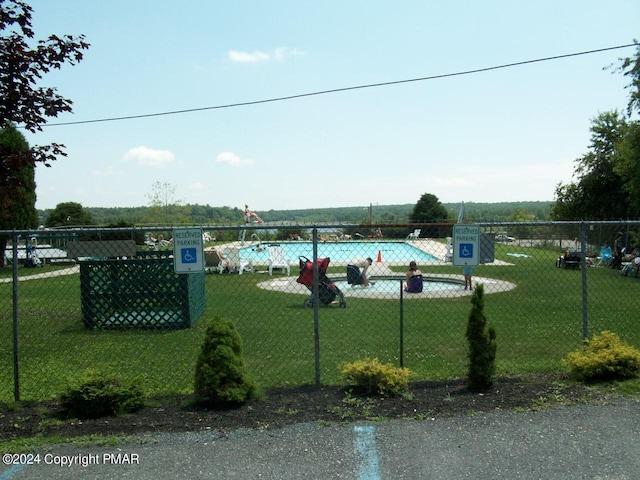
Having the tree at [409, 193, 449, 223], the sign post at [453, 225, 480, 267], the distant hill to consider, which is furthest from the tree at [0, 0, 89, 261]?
the tree at [409, 193, 449, 223]

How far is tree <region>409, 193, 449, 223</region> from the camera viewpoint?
40.1 meters

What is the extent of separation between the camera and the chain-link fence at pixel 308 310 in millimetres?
6520

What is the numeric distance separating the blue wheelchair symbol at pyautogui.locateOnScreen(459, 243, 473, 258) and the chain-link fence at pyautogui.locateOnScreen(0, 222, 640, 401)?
16 cm

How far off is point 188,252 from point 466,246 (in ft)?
9.62

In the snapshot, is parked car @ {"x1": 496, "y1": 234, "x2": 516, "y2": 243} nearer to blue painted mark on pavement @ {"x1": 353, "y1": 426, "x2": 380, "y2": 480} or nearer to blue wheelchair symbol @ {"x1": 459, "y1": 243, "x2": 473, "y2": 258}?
blue wheelchair symbol @ {"x1": 459, "y1": 243, "x2": 473, "y2": 258}

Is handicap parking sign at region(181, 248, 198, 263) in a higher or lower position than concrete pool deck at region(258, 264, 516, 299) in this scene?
higher

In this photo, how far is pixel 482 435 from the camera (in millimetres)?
4348

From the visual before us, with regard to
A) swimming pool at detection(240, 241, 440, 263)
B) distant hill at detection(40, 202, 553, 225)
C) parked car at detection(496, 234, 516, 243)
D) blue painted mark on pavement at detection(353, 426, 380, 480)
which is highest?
distant hill at detection(40, 202, 553, 225)

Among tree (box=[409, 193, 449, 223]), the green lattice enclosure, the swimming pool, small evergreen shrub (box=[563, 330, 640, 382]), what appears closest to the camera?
small evergreen shrub (box=[563, 330, 640, 382])

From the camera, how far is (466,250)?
5938 mm

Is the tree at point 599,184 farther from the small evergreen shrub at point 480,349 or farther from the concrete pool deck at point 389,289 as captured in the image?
the small evergreen shrub at point 480,349

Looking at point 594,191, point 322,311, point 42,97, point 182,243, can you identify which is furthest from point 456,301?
point 594,191

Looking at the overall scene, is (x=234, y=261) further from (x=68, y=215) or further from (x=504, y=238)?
(x=68, y=215)

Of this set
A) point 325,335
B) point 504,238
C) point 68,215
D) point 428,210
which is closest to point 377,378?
point 504,238
